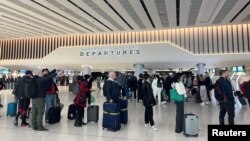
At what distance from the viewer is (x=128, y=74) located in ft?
47.3

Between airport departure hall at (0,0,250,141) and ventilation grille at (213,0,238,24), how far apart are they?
5 cm

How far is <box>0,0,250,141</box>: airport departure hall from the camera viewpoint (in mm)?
5000

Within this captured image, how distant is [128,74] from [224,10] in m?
6.95

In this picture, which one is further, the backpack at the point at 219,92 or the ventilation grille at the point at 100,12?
the ventilation grille at the point at 100,12

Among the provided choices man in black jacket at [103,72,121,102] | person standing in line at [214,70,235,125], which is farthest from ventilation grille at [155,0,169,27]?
person standing in line at [214,70,235,125]

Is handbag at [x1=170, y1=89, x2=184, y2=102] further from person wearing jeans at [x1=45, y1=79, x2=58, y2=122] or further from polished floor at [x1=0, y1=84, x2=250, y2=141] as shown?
person wearing jeans at [x1=45, y1=79, x2=58, y2=122]

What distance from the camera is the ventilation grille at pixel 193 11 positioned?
1034 cm

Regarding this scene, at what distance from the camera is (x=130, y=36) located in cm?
1825

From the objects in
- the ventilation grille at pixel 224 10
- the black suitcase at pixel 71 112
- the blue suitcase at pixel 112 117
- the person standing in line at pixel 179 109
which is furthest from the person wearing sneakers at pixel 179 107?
the ventilation grille at pixel 224 10

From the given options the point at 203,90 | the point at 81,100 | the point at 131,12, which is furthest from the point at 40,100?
the point at 131,12

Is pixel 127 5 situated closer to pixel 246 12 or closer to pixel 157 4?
pixel 157 4

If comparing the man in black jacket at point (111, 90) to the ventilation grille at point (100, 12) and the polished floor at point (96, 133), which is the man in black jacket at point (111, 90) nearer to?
the polished floor at point (96, 133)

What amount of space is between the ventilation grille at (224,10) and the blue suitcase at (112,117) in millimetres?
8346

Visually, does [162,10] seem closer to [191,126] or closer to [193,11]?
[193,11]
